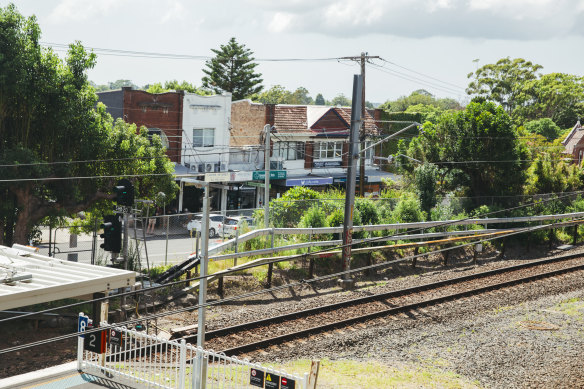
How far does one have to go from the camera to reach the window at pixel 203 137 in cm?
4347

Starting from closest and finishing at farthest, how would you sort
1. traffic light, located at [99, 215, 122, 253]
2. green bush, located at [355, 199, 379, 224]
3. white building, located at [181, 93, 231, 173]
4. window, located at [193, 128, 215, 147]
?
traffic light, located at [99, 215, 122, 253] → green bush, located at [355, 199, 379, 224] → white building, located at [181, 93, 231, 173] → window, located at [193, 128, 215, 147]

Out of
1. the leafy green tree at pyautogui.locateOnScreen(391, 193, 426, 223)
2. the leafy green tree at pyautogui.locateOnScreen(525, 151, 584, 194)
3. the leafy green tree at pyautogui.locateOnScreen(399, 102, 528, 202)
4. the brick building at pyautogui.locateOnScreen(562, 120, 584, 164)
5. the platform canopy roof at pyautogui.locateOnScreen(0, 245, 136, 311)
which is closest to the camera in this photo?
the platform canopy roof at pyautogui.locateOnScreen(0, 245, 136, 311)

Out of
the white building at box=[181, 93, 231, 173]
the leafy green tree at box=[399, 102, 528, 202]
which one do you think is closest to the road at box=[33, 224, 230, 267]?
the white building at box=[181, 93, 231, 173]

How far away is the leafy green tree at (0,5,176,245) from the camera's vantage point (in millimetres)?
19188

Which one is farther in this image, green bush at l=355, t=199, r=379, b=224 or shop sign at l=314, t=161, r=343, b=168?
shop sign at l=314, t=161, r=343, b=168

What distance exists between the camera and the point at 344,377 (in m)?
13.8

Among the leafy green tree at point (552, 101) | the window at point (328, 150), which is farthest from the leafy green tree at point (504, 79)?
the window at point (328, 150)

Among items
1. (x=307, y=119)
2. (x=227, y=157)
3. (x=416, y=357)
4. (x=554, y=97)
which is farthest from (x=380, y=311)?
(x=554, y=97)

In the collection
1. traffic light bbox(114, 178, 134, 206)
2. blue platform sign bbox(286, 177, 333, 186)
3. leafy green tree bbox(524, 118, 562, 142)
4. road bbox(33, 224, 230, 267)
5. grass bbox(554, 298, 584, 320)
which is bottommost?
grass bbox(554, 298, 584, 320)

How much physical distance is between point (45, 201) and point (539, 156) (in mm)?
27362

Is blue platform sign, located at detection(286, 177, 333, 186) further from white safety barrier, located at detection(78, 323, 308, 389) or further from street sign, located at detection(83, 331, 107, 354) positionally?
street sign, located at detection(83, 331, 107, 354)

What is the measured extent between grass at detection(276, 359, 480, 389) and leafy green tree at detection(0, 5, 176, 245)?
9.66 metres

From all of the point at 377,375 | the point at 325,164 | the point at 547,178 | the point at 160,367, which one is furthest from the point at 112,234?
the point at 325,164

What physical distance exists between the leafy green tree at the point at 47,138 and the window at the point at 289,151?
1003 inches
